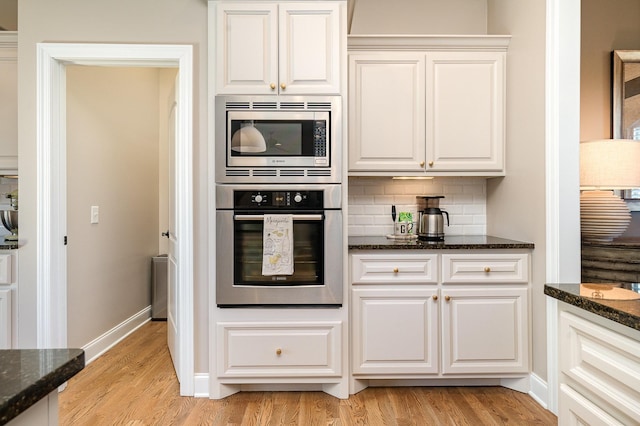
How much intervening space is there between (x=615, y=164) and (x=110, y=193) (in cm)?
363

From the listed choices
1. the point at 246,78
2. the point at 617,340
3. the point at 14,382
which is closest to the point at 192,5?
the point at 246,78

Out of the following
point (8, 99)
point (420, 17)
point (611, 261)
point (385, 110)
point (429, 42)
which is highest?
point (420, 17)

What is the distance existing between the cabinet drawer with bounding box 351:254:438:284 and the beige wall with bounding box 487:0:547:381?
23.8 inches

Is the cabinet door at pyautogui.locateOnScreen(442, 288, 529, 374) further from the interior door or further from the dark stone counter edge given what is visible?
the interior door

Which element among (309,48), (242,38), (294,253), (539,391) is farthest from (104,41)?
(539,391)

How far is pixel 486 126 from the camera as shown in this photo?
8.73 ft

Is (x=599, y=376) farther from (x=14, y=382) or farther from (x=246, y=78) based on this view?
(x=246, y=78)

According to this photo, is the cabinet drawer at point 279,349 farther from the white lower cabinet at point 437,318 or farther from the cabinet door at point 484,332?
the cabinet door at point 484,332

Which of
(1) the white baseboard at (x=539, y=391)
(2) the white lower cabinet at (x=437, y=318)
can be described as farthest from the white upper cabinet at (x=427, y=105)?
(1) the white baseboard at (x=539, y=391)

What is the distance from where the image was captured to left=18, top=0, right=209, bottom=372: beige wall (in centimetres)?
240

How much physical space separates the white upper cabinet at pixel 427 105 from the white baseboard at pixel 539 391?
133 cm

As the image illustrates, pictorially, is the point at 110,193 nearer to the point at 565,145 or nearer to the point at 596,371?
the point at 565,145

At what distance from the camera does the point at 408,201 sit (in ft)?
9.84

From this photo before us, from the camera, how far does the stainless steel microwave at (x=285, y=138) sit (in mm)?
2326
